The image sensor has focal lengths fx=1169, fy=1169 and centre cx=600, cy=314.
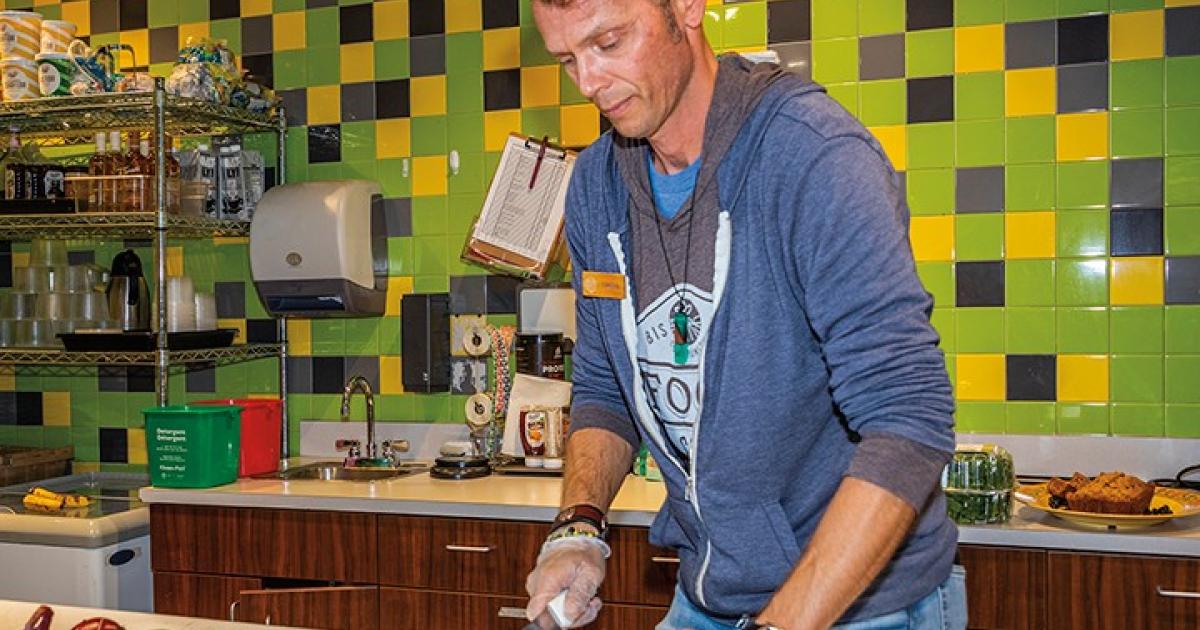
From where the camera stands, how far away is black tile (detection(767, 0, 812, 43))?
3.11 m

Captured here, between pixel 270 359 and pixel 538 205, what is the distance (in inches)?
42.7

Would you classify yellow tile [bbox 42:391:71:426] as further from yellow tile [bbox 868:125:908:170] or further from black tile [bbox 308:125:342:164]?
yellow tile [bbox 868:125:908:170]

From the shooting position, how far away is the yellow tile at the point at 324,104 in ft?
11.8

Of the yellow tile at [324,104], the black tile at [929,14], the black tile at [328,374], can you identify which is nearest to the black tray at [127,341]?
the black tile at [328,374]

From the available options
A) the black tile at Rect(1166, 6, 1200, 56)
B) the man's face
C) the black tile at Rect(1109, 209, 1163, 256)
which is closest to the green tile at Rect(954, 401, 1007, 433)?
the black tile at Rect(1109, 209, 1163, 256)

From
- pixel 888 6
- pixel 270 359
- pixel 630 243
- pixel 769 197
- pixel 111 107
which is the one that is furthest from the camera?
pixel 270 359

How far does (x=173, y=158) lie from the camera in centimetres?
346

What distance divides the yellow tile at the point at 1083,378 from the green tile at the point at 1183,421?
0.15 metres

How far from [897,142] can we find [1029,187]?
1.14 feet

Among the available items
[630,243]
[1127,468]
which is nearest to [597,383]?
[630,243]

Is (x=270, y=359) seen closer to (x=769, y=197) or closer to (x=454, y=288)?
(x=454, y=288)

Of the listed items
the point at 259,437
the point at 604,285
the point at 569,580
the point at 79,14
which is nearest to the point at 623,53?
the point at 604,285

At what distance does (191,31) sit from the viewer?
377 centimetres

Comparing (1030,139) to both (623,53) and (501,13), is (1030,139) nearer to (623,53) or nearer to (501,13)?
(501,13)
